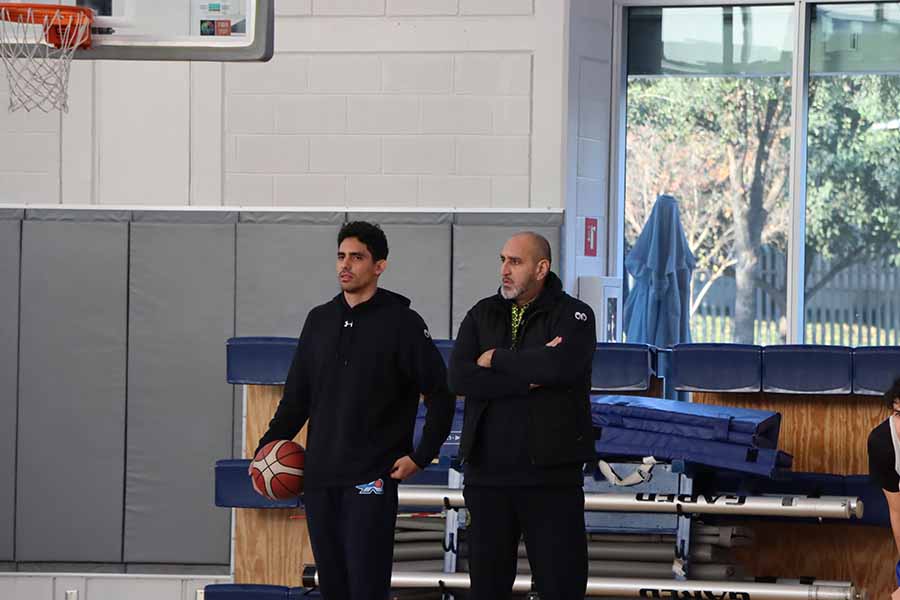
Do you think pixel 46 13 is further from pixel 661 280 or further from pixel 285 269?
pixel 661 280

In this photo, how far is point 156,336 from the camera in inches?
362

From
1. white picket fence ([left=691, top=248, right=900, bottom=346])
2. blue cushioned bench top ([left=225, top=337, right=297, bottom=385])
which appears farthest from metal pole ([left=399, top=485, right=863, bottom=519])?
white picket fence ([left=691, top=248, right=900, bottom=346])

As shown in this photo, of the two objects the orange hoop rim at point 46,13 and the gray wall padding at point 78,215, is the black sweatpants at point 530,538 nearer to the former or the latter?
the orange hoop rim at point 46,13

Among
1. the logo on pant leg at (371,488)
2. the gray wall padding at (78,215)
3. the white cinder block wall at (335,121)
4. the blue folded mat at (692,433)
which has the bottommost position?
the logo on pant leg at (371,488)

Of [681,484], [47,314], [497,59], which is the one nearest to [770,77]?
[497,59]

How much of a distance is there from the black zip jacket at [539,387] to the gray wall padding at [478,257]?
10.9ft

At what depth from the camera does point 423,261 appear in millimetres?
9016

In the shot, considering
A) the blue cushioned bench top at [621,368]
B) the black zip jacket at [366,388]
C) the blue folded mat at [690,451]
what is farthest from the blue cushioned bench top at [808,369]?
the black zip jacket at [366,388]

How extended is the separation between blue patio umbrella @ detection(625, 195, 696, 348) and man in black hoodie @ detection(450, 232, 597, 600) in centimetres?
448

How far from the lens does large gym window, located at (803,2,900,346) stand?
9.82 meters

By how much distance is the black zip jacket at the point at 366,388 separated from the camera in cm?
523

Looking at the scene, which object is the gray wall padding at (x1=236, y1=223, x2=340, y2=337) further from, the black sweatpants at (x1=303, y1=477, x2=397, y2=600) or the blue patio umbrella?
the black sweatpants at (x1=303, y1=477, x2=397, y2=600)

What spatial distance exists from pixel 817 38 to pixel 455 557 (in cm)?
518

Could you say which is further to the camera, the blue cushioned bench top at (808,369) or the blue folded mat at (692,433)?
the blue cushioned bench top at (808,369)
